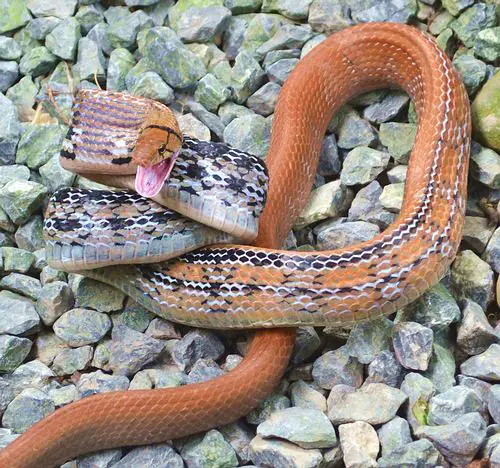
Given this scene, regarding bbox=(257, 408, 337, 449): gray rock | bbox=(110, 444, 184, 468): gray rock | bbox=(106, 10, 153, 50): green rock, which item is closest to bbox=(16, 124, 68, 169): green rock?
bbox=(106, 10, 153, 50): green rock

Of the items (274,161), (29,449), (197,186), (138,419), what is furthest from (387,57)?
(29,449)

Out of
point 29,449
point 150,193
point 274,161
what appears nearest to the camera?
point 29,449

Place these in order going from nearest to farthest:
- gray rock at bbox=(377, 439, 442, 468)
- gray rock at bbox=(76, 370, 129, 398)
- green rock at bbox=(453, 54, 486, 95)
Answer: gray rock at bbox=(377, 439, 442, 468) < gray rock at bbox=(76, 370, 129, 398) < green rock at bbox=(453, 54, 486, 95)

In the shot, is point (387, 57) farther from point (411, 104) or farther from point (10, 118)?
point (10, 118)

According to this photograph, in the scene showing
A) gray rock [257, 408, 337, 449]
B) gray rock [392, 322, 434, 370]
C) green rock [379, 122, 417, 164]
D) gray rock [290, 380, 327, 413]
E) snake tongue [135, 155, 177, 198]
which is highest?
snake tongue [135, 155, 177, 198]

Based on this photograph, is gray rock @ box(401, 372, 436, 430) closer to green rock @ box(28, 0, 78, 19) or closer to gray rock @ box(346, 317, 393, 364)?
gray rock @ box(346, 317, 393, 364)

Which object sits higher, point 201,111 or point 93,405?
point 201,111
